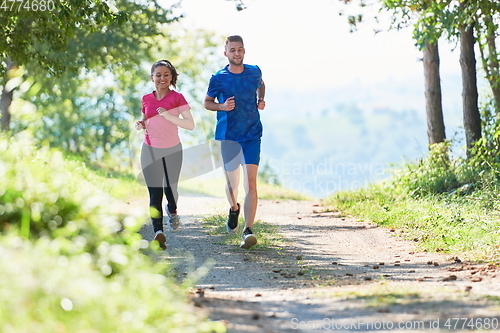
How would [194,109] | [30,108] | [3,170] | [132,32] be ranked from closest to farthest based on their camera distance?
[3,170], [30,108], [132,32], [194,109]

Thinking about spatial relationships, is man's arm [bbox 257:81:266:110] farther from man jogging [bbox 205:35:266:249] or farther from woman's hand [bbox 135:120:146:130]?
woman's hand [bbox 135:120:146:130]

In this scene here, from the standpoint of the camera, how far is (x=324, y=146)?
478ft

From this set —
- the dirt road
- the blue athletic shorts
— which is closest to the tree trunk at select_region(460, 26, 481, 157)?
the dirt road

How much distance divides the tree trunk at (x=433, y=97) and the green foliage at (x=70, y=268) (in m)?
12.5

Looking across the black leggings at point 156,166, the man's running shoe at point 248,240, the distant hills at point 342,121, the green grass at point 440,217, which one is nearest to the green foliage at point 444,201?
the green grass at point 440,217

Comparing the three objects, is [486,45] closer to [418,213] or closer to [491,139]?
[491,139]

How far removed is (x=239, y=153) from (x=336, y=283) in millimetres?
2693

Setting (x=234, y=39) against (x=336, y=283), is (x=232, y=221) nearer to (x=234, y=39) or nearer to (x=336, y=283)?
(x=234, y=39)

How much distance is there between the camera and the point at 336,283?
623 cm

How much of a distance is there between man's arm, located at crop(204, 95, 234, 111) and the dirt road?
5.57ft

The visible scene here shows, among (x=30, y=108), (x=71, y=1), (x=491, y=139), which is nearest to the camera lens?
A: (x=30, y=108)

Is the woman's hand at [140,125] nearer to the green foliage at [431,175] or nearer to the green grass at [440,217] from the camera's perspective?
the green grass at [440,217]

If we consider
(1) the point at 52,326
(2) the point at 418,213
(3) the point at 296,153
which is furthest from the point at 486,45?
(3) the point at 296,153

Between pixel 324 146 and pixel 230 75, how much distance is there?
138269 millimetres
